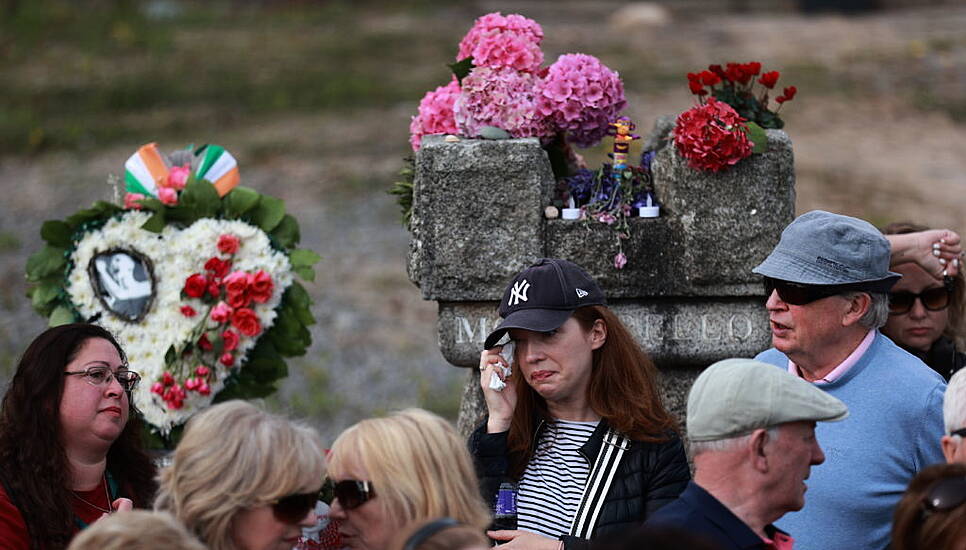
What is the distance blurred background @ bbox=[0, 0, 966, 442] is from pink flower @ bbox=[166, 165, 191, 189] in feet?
13.2

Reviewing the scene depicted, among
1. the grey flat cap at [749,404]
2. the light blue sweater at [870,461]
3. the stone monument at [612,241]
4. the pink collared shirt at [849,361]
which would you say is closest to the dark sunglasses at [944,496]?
the grey flat cap at [749,404]

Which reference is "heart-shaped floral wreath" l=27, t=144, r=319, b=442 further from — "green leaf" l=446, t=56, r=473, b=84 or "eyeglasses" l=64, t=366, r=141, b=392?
"eyeglasses" l=64, t=366, r=141, b=392

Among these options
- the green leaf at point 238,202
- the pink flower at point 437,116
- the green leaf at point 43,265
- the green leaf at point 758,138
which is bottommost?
the green leaf at point 43,265

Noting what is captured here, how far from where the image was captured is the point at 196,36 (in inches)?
765

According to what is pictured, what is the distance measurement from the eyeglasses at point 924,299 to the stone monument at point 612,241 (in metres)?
0.52

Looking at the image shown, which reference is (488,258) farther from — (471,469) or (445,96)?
(471,469)

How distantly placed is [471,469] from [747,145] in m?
2.04

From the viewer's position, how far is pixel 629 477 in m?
3.52

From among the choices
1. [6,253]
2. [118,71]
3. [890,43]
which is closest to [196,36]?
[118,71]

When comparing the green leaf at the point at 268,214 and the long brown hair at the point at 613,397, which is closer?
the long brown hair at the point at 613,397

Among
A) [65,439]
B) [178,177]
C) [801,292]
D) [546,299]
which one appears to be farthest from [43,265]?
[801,292]

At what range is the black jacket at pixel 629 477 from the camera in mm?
3471

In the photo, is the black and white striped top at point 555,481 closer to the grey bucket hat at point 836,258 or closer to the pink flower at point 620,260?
the grey bucket hat at point 836,258

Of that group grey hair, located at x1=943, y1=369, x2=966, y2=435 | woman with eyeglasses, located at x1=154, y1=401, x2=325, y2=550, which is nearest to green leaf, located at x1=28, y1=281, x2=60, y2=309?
woman with eyeglasses, located at x1=154, y1=401, x2=325, y2=550
